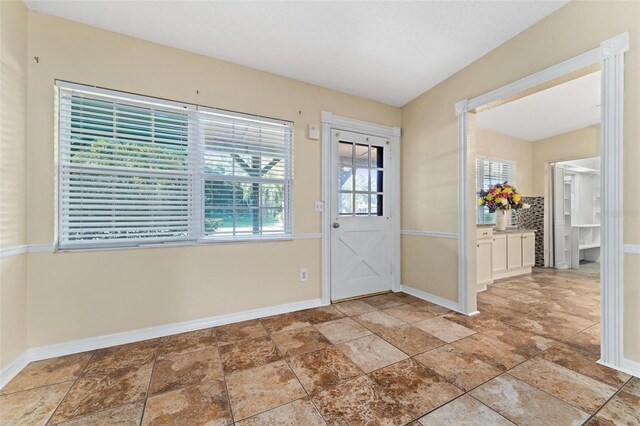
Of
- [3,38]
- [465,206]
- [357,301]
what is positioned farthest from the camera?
[357,301]

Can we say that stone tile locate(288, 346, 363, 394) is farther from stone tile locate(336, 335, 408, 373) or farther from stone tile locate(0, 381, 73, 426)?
stone tile locate(0, 381, 73, 426)

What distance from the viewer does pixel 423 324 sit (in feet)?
8.46

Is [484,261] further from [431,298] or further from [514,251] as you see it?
[514,251]

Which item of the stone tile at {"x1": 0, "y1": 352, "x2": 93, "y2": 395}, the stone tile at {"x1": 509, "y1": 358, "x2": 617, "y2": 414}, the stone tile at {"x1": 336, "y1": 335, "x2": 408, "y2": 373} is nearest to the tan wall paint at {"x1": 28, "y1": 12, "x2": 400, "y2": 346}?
the stone tile at {"x1": 0, "y1": 352, "x2": 93, "y2": 395}

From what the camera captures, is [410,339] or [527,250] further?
[527,250]

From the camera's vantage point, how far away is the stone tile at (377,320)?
254cm

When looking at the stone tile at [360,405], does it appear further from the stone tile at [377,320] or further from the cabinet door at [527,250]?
the cabinet door at [527,250]

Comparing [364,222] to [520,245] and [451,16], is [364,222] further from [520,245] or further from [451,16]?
[520,245]

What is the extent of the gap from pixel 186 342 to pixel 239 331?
1.45ft

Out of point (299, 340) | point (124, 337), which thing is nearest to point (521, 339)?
point (299, 340)

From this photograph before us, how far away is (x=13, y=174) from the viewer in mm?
1805

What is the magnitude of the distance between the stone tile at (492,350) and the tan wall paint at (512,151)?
3.67 meters

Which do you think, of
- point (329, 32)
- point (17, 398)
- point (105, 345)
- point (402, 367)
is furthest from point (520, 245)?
point (17, 398)

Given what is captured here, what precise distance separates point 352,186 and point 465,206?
1314 millimetres
